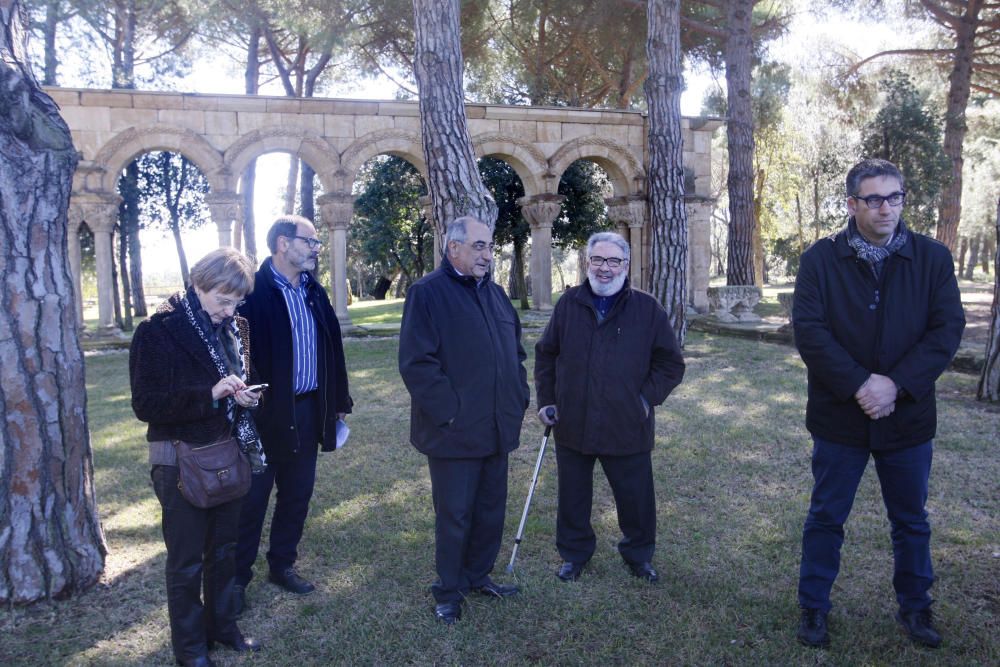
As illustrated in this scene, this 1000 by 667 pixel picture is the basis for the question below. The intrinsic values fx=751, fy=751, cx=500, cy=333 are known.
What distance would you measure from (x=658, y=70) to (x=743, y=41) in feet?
21.7

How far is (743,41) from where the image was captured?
1394 cm

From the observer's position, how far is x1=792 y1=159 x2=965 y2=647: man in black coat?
280 cm

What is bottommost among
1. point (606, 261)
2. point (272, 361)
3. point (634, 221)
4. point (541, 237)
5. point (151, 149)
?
point (272, 361)

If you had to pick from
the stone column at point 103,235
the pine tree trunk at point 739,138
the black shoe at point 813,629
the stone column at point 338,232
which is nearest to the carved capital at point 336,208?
the stone column at point 338,232

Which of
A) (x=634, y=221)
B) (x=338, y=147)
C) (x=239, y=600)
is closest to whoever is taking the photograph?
(x=239, y=600)

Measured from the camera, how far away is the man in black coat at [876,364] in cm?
280

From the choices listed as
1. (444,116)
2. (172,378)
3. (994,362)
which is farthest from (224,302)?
(994,362)

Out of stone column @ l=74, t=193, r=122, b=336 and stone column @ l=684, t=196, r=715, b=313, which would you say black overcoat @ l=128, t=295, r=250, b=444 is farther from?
stone column @ l=684, t=196, r=715, b=313

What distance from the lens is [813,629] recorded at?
9.67ft

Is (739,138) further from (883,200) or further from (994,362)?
(883,200)

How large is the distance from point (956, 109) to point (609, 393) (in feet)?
59.9

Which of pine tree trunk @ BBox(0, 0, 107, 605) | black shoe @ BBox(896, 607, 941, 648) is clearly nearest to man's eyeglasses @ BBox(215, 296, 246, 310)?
pine tree trunk @ BBox(0, 0, 107, 605)

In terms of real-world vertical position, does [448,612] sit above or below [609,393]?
below

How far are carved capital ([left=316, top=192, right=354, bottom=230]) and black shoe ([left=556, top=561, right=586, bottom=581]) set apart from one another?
1034 centimetres
